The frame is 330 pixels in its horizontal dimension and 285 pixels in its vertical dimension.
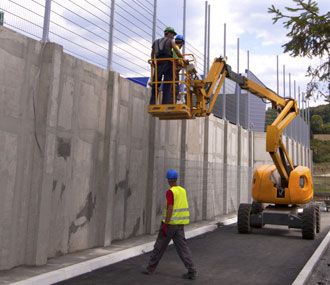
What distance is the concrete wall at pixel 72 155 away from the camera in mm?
6625

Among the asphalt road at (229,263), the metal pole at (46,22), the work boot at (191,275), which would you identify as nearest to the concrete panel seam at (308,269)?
the asphalt road at (229,263)

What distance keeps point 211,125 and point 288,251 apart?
7.07 metres

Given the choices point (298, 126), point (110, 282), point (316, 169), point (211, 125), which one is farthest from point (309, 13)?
point (316, 169)

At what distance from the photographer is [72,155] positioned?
8.06 meters

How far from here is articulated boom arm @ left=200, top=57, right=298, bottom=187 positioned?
34.0 feet

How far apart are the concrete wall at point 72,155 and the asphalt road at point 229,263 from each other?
1166 mm

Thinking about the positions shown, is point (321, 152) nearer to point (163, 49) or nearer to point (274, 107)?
point (274, 107)

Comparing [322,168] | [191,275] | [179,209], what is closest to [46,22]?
[179,209]

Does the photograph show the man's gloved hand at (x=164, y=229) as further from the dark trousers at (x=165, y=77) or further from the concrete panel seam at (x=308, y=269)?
the dark trousers at (x=165, y=77)

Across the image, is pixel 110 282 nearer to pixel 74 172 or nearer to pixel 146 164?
pixel 74 172

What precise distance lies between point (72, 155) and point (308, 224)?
23.8 feet

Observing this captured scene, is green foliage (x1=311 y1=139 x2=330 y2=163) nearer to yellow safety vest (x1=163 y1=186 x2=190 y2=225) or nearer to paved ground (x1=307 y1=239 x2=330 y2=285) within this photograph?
paved ground (x1=307 y1=239 x2=330 y2=285)

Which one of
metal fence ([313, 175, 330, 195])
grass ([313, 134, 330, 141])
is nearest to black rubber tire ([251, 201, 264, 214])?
metal fence ([313, 175, 330, 195])

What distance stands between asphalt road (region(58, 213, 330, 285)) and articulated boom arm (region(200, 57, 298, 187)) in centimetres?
226
